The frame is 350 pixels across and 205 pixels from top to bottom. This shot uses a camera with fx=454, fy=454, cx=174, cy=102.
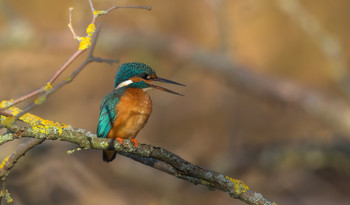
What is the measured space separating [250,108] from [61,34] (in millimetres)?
2662

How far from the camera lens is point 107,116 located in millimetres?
2291

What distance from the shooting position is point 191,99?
5973mm

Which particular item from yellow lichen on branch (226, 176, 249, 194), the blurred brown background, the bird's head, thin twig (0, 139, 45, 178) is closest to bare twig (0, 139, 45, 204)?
thin twig (0, 139, 45, 178)

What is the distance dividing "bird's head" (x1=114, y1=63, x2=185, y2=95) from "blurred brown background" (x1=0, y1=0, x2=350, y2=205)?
1.84 meters

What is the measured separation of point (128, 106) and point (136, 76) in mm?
171

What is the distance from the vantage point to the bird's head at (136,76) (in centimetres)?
233

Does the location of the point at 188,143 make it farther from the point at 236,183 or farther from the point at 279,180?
the point at 236,183

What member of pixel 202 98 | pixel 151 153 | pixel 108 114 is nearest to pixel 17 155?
pixel 151 153

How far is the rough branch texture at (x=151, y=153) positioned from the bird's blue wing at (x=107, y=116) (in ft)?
1.34

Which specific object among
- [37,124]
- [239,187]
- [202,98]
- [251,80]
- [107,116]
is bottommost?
[37,124]

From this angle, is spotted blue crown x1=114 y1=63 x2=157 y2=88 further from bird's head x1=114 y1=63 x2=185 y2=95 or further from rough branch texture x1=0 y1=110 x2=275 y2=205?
rough branch texture x1=0 y1=110 x2=275 y2=205

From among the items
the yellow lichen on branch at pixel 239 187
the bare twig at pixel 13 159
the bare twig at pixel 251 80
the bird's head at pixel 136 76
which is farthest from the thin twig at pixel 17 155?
the bare twig at pixel 251 80

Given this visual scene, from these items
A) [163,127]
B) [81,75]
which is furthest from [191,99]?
[81,75]

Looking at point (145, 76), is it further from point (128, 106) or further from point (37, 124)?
point (37, 124)
